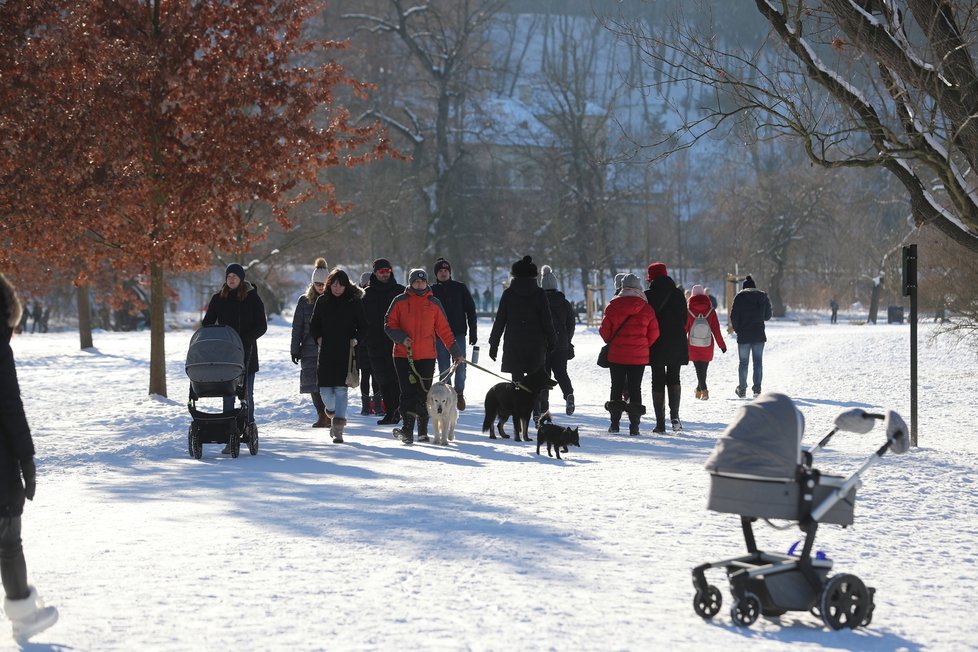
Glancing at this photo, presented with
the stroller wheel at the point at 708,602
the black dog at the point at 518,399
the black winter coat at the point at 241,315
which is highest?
the black winter coat at the point at 241,315

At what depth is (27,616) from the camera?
230 inches

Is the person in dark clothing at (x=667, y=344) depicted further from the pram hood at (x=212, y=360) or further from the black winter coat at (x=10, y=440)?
the black winter coat at (x=10, y=440)

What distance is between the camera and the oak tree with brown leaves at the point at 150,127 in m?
18.4

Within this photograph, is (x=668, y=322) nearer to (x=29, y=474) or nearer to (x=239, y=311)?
(x=239, y=311)

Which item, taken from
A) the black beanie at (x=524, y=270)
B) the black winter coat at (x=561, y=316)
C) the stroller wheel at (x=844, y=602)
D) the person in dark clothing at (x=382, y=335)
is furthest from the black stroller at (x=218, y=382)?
the stroller wheel at (x=844, y=602)

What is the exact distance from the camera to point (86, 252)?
2088cm

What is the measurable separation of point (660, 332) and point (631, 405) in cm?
113

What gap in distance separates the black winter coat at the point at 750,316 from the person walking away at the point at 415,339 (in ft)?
25.6

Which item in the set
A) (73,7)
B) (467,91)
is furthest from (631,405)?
(467,91)

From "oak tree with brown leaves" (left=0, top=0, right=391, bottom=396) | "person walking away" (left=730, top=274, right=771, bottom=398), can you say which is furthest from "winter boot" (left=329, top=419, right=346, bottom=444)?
"person walking away" (left=730, top=274, right=771, bottom=398)

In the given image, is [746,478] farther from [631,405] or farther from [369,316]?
[369,316]

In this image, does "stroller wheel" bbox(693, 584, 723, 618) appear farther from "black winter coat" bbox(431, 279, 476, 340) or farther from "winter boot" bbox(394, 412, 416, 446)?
"black winter coat" bbox(431, 279, 476, 340)

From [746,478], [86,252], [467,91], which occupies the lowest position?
[746,478]

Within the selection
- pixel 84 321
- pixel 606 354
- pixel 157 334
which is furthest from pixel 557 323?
pixel 84 321
